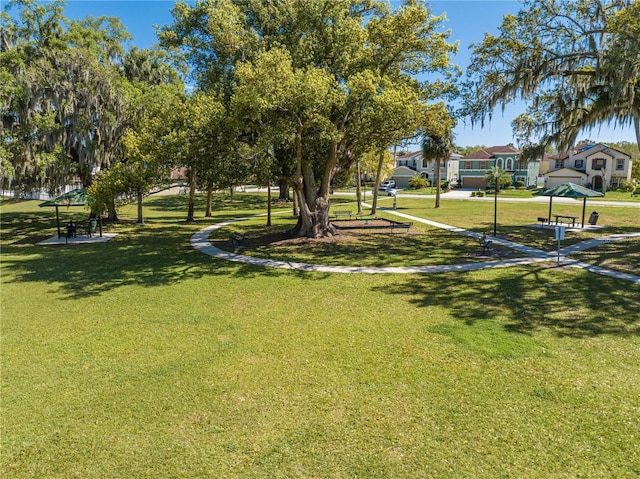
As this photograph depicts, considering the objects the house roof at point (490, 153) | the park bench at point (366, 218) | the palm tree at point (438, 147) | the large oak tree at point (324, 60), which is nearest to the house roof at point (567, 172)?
the house roof at point (490, 153)

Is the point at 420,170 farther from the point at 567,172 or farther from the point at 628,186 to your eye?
the point at 628,186

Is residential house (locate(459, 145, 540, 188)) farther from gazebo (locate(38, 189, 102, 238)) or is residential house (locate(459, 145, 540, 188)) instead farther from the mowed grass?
gazebo (locate(38, 189, 102, 238))

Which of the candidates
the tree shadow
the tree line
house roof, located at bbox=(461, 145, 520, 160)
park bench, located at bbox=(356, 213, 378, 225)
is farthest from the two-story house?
the tree shadow

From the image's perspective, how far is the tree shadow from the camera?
8.36m

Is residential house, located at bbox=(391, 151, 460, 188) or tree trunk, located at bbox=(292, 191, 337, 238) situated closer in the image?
tree trunk, located at bbox=(292, 191, 337, 238)

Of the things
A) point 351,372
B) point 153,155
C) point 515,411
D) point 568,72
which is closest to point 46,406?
point 351,372

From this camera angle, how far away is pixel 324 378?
6.37 m

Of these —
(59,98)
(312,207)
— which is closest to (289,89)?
(312,207)

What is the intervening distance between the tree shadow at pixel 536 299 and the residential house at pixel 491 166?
57.8 meters

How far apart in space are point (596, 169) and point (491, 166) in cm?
1439

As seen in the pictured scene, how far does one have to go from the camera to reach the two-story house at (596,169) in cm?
5416

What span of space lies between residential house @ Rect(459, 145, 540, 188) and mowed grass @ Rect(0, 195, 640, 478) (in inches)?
2325

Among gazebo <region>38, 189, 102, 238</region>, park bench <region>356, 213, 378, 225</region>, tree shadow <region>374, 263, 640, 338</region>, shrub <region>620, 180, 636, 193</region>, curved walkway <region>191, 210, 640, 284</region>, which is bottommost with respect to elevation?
tree shadow <region>374, 263, 640, 338</region>

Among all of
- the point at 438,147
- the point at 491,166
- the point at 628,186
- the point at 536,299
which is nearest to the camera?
the point at 536,299
